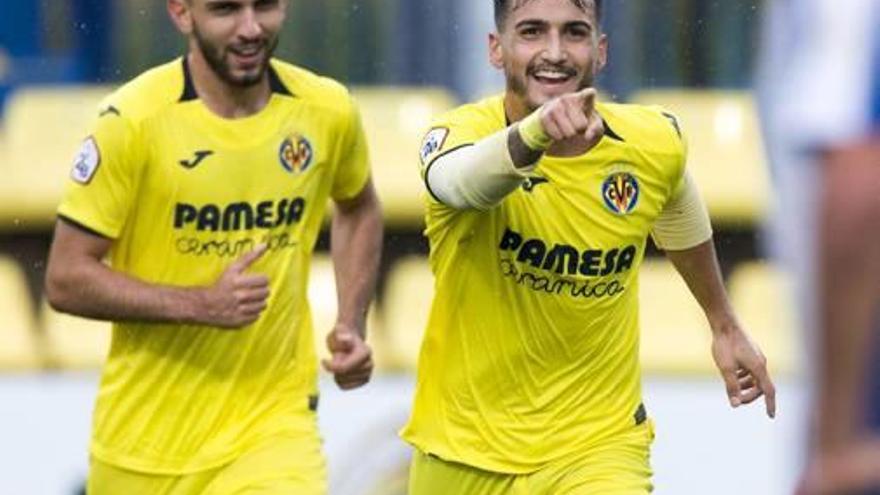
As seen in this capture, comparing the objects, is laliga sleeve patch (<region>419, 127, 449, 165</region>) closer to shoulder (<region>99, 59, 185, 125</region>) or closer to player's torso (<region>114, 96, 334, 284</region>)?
player's torso (<region>114, 96, 334, 284</region>)

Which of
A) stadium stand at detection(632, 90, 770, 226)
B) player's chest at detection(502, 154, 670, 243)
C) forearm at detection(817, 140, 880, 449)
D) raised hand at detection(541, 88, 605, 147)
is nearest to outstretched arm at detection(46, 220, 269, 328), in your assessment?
player's chest at detection(502, 154, 670, 243)

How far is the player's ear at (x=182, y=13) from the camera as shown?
24.7ft

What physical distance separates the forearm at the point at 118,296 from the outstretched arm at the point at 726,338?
1.16m

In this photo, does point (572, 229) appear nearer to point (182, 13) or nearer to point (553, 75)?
point (553, 75)

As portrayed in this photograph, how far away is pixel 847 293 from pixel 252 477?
2.13 m

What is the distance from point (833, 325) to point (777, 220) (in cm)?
412

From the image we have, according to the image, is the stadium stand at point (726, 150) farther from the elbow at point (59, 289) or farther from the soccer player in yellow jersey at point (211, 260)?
the elbow at point (59, 289)

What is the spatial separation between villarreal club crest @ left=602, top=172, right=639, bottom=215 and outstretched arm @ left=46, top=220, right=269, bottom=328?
794 millimetres

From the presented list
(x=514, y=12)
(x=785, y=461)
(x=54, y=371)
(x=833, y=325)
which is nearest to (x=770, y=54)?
(x=785, y=461)

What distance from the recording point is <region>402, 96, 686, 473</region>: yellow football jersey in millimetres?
7098

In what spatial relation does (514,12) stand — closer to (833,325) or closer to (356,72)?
(833,325)

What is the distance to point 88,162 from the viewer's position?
24.3 feet

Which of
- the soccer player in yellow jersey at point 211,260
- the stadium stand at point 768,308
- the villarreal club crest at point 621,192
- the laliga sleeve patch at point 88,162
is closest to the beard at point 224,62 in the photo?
the soccer player in yellow jersey at point 211,260

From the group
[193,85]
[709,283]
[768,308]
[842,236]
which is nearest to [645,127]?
[709,283]
